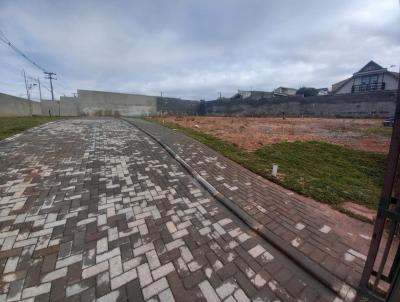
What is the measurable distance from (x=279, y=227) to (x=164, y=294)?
174 centimetres

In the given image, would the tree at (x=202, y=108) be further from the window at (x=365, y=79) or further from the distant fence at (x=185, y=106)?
A: the window at (x=365, y=79)

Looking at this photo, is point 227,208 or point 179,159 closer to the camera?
point 227,208

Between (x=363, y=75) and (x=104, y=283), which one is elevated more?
(x=363, y=75)

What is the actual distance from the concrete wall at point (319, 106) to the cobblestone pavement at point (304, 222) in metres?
27.6

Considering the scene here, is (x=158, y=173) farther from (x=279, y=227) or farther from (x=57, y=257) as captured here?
(x=279, y=227)

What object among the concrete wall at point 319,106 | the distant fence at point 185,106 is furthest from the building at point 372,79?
the distant fence at point 185,106

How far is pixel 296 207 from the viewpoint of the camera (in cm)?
311

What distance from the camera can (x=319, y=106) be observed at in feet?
91.9

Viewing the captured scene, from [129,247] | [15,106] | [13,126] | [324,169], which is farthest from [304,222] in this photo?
[15,106]

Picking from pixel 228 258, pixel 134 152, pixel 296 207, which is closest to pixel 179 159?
pixel 134 152

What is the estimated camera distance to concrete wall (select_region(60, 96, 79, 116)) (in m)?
26.1

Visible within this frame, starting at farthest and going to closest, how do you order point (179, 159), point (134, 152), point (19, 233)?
1. point (134, 152)
2. point (179, 159)
3. point (19, 233)

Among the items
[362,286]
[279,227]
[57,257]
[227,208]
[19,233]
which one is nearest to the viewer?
[362,286]

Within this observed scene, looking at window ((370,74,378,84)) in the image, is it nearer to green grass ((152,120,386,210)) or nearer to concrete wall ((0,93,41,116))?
green grass ((152,120,386,210))
